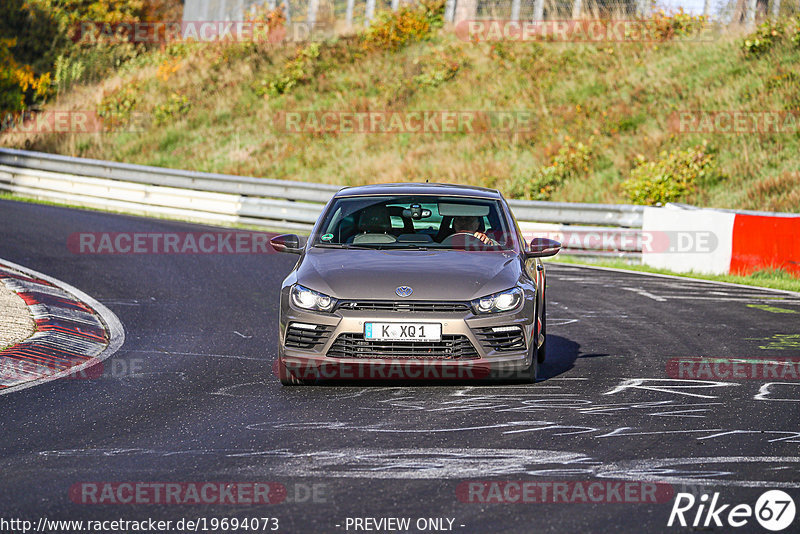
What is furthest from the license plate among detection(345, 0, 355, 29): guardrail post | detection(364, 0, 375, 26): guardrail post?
detection(345, 0, 355, 29): guardrail post

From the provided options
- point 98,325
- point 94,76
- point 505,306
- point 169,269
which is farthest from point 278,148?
point 505,306

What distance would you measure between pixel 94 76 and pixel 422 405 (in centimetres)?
3374

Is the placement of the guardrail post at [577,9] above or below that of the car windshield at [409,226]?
above

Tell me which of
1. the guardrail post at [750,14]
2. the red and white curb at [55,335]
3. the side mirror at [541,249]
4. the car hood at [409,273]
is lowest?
the red and white curb at [55,335]

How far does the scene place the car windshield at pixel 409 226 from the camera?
29.7ft

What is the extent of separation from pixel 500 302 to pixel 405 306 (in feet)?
2.34

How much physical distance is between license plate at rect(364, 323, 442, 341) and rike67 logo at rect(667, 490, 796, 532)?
2.84m

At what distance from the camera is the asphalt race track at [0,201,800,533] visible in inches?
203

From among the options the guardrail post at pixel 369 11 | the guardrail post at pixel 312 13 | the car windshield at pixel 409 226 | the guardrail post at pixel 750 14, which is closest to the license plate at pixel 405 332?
the car windshield at pixel 409 226

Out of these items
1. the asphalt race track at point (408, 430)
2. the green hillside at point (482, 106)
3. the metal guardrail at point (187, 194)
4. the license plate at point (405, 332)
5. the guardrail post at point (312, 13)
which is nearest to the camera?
the asphalt race track at point (408, 430)

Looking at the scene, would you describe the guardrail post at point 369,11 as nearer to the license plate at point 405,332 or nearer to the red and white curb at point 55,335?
the red and white curb at point 55,335

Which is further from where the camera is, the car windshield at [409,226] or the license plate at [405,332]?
the car windshield at [409,226]

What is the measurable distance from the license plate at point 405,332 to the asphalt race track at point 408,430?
1.45ft

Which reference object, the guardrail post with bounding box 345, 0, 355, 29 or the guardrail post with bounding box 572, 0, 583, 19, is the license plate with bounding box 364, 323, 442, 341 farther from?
the guardrail post with bounding box 345, 0, 355, 29
